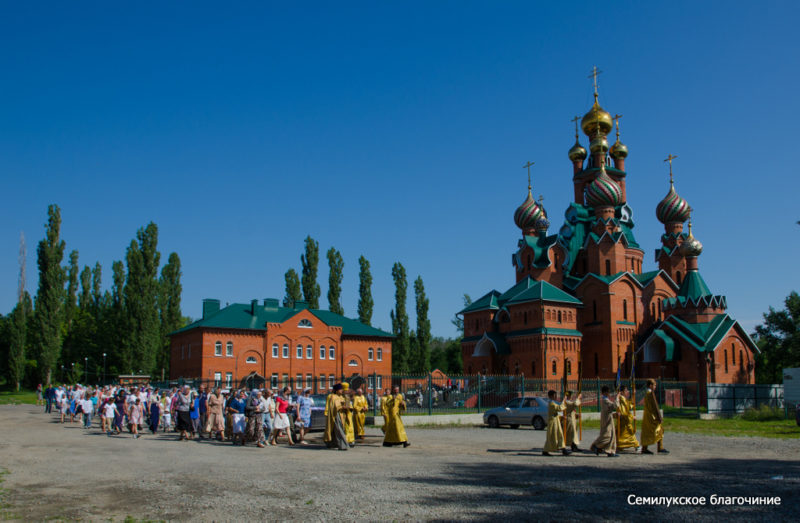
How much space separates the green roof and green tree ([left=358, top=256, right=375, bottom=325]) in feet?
10.4

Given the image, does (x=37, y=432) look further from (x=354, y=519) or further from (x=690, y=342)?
(x=690, y=342)

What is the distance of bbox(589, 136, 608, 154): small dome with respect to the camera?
55.9 metres

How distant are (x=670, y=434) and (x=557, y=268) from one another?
31928 mm

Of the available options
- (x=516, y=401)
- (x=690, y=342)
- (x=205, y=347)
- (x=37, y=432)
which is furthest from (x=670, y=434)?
(x=205, y=347)

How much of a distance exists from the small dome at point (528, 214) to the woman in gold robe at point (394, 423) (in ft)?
136

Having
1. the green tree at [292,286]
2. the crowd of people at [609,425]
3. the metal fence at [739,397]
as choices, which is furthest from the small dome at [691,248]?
the crowd of people at [609,425]

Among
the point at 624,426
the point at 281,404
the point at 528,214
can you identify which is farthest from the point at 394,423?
the point at 528,214

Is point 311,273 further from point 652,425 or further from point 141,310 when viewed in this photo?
point 652,425

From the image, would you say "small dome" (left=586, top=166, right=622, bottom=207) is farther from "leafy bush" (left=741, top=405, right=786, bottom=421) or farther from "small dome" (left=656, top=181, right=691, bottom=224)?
"leafy bush" (left=741, top=405, right=786, bottom=421)

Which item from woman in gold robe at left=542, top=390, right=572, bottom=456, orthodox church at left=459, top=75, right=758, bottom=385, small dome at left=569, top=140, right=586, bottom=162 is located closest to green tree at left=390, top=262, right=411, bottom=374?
orthodox church at left=459, top=75, right=758, bottom=385

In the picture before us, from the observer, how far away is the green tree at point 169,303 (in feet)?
190

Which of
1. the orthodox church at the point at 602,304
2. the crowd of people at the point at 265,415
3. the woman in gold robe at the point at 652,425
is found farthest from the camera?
the orthodox church at the point at 602,304

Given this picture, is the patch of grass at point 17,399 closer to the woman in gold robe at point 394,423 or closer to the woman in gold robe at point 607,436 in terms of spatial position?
the woman in gold robe at point 394,423

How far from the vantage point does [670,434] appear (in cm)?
2145
